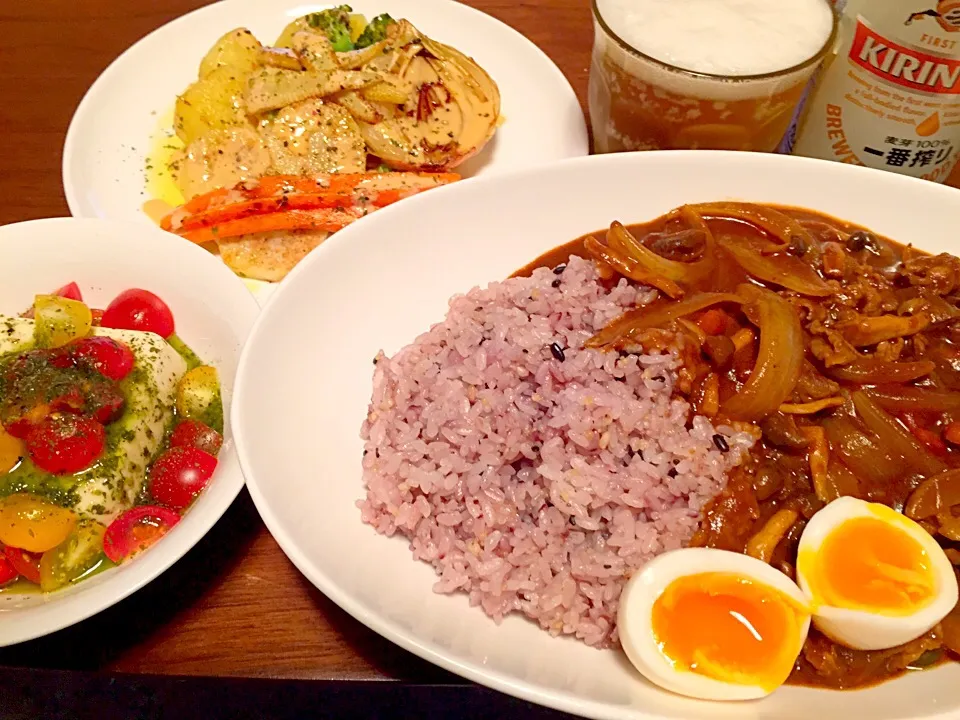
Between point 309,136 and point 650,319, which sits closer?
point 650,319

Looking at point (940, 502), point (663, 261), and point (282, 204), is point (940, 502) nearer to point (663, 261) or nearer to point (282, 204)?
point (663, 261)

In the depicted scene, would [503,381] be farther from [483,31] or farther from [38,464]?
[483,31]

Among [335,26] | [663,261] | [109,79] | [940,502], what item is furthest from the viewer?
[335,26]

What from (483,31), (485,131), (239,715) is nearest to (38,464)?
(239,715)

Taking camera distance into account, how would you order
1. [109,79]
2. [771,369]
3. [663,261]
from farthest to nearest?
1. [109,79]
2. [663,261]
3. [771,369]

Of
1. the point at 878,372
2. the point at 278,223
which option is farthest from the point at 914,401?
the point at 278,223

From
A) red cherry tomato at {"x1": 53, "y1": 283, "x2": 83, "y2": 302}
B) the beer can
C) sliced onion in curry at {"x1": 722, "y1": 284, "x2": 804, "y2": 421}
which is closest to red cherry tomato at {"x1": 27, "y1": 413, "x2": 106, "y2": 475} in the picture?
red cherry tomato at {"x1": 53, "y1": 283, "x2": 83, "y2": 302}

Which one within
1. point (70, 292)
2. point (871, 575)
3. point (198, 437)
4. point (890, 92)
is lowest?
point (198, 437)

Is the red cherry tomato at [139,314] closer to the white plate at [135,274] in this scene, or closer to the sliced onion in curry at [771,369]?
the white plate at [135,274]

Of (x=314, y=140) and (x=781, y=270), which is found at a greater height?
(x=781, y=270)
